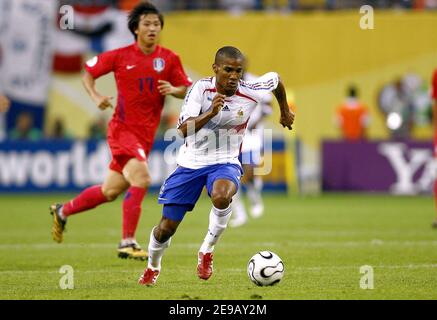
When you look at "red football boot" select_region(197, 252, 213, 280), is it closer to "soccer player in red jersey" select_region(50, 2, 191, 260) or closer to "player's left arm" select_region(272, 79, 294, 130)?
"player's left arm" select_region(272, 79, 294, 130)

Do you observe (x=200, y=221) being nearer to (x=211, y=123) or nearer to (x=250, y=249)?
(x=250, y=249)

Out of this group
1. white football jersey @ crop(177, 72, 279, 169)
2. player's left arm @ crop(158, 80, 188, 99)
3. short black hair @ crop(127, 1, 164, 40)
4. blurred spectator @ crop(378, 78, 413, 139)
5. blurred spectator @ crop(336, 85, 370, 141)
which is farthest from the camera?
blurred spectator @ crop(378, 78, 413, 139)

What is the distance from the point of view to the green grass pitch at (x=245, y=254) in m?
8.19

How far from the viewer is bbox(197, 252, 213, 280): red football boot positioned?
8.88 m

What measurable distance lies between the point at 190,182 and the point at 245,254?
275 centimetres

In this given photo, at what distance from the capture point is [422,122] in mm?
25812

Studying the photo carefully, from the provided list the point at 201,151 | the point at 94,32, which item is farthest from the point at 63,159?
the point at 201,151

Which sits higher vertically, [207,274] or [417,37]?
[417,37]

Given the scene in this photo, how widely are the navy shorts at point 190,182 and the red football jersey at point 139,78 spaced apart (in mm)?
2623

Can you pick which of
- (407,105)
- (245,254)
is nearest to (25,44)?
(407,105)

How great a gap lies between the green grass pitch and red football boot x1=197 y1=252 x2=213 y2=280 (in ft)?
0.34

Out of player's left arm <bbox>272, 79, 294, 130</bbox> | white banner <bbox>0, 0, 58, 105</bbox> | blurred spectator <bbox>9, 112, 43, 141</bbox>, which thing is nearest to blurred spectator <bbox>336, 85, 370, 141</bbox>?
blurred spectator <bbox>9, 112, 43, 141</bbox>

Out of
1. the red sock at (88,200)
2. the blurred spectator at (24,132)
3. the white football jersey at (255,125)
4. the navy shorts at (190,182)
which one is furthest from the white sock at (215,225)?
the blurred spectator at (24,132)

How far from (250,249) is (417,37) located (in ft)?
51.6
